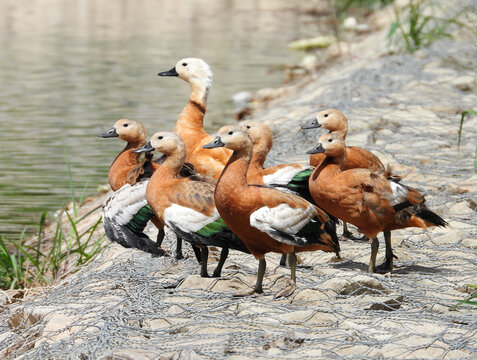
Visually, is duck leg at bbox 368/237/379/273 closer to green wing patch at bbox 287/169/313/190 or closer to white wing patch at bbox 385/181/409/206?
white wing patch at bbox 385/181/409/206

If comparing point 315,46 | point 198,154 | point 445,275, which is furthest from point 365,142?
point 315,46

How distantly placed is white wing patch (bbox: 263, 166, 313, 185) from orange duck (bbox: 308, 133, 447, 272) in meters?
0.35

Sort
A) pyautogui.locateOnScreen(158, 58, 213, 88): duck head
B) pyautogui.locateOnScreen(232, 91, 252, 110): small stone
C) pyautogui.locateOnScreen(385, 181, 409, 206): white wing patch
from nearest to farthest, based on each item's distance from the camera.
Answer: pyautogui.locateOnScreen(385, 181, 409, 206): white wing patch, pyautogui.locateOnScreen(158, 58, 213, 88): duck head, pyautogui.locateOnScreen(232, 91, 252, 110): small stone

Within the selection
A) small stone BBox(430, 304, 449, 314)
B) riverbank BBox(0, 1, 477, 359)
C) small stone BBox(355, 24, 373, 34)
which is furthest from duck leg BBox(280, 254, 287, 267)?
small stone BBox(355, 24, 373, 34)

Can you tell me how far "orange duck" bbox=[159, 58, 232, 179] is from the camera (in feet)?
19.3

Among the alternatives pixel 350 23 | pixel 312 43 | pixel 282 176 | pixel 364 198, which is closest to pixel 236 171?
pixel 364 198

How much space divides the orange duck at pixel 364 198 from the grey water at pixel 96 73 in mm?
2767

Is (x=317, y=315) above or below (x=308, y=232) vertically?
below

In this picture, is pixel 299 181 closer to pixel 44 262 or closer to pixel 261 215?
pixel 261 215

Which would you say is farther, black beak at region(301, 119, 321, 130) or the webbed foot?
black beak at region(301, 119, 321, 130)

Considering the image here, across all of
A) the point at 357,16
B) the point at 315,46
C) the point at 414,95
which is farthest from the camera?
the point at 357,16

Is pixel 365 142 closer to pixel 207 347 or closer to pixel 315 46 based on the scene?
pixel 207 347

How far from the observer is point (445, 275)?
4.68 m

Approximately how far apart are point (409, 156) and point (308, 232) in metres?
3.24
